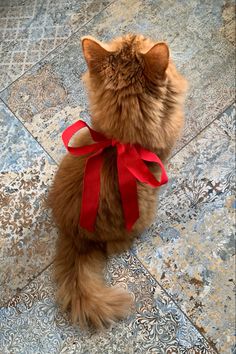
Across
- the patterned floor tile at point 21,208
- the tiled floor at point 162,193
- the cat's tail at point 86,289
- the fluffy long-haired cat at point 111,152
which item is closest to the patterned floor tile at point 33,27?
the tiled floor at point 162,193

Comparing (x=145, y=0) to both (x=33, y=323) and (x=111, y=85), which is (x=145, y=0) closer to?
(x=111, y=85)

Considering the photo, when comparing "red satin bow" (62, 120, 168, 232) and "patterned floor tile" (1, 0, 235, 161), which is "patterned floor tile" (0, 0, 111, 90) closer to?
"patterned floor tile" (1, 0, 235, 161)

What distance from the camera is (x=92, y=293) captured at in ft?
3.67

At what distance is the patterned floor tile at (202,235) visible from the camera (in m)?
1.23

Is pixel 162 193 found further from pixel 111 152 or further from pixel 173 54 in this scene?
pixel 173 54

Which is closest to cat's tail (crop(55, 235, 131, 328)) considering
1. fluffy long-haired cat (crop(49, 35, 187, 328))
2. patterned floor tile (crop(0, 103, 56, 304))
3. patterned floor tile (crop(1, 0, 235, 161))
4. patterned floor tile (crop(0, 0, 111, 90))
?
fluffy long-haired cat (crop(49, 35, 187, 328))

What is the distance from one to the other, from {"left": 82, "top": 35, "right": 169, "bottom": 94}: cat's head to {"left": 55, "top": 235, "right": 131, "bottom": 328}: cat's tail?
43 cm

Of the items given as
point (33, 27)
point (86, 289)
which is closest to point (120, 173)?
point (86, 289)

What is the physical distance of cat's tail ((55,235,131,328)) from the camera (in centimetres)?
112

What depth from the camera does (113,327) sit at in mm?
1221

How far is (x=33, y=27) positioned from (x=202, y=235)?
3.22 ft

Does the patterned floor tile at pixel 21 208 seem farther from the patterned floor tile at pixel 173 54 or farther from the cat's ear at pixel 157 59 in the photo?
the cat's ear at pixel 157 59

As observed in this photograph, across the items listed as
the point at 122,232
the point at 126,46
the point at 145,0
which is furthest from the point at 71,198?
the point at 145,0

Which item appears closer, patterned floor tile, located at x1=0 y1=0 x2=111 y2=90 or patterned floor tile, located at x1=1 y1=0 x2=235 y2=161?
patterned floor tile, located at x1=1 y1=0 x2=235 y2=161
